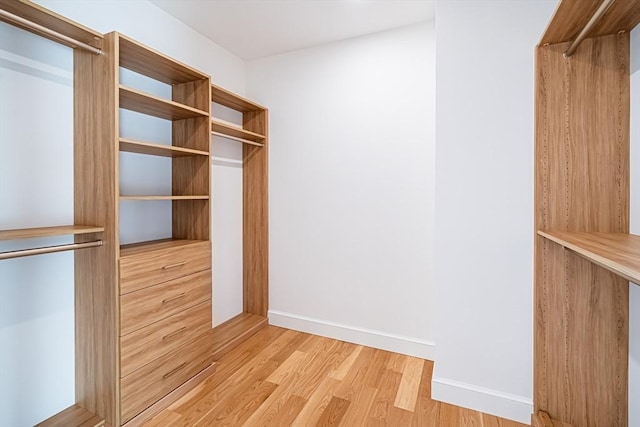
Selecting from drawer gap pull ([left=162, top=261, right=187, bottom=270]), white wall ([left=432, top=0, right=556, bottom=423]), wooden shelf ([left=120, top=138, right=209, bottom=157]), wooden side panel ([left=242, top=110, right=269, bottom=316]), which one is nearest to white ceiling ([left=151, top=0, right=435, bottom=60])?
white wall ([left=432, top=0, right=556, bottom=423])

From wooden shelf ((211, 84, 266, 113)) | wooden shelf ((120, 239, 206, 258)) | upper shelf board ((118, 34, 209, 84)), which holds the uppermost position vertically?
wooden shelf ((211, 84, 266, 113))

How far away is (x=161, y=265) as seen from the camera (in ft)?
5.83

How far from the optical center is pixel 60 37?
1.40 meters

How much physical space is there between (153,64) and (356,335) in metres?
2.50

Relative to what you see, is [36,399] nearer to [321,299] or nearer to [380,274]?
[321,299]

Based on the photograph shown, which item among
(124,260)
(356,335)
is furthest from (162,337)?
(356,335)

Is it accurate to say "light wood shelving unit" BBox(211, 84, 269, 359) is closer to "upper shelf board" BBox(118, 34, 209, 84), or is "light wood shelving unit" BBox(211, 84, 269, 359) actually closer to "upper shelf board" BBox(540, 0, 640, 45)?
"upper shelf board" BBox(118, 34, 209, 84)

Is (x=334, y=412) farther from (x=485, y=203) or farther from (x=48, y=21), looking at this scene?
(x=48, y=21)

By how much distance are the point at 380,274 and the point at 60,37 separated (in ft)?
8.05

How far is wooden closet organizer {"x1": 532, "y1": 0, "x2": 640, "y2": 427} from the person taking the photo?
1188 mm

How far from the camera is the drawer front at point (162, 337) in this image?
159cm

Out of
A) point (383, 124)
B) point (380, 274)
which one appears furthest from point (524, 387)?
point (383, 124)

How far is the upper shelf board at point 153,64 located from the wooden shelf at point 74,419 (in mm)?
1984

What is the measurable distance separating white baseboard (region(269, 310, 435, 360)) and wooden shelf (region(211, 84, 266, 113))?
1.98 meters
